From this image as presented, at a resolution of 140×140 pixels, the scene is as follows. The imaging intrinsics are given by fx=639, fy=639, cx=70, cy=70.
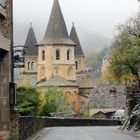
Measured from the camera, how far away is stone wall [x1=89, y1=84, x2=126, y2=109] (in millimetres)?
116238

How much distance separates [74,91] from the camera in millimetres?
182000

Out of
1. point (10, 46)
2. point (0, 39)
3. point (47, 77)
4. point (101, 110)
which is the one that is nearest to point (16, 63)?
point (10, 46)

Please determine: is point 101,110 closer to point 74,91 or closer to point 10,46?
point 74,91

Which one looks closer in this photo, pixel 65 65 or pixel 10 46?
pixel 10 46

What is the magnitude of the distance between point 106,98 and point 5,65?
9815 centimetres

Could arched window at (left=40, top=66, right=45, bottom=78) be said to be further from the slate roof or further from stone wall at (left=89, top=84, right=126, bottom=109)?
stone wall at (left=89, top=84, right=126, bottom=109)

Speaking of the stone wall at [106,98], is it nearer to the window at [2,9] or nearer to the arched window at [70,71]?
the arched window at [70,71]

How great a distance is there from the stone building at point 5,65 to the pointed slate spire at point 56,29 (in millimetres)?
171473

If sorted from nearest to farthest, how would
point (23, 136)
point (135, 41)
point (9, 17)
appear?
point (9, 17) < point (23, 136) < point (135, 41)

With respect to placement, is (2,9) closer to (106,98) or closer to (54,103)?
(106,98)

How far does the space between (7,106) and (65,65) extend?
580ft

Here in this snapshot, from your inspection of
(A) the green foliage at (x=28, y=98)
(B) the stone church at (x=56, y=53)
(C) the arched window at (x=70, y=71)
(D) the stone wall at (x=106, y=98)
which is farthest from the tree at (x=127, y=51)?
(C) the arched window at (x=70, y=71)

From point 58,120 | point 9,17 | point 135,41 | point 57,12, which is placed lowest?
point 58,120

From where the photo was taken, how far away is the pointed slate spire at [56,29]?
19100cm
